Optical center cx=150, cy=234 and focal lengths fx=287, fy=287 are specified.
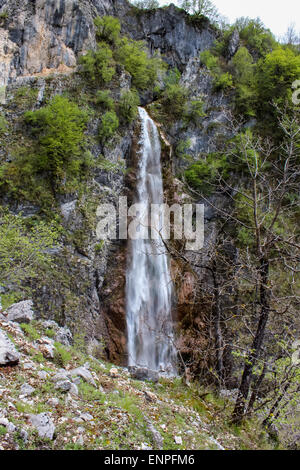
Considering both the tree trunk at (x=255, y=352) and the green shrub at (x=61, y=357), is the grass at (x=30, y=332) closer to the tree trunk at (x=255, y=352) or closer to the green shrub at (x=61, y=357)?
the green shrub at (x=61, y=357)

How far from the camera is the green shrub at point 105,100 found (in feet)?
44.8

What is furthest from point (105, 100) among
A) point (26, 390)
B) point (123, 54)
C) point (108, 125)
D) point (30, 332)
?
point (26, 390)

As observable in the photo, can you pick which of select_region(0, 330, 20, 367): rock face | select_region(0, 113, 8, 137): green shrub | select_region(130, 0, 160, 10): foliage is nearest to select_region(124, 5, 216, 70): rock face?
select_region(130, 0, 160, 10): foliage

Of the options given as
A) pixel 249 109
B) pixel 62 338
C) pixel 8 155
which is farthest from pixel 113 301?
pixel 249 109

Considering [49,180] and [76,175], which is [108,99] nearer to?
[76,175]

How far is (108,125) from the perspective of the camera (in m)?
13.2

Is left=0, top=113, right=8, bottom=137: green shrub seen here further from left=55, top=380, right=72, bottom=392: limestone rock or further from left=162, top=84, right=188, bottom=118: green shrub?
left=55, top=380, right=72, bottom=392: limestone rock

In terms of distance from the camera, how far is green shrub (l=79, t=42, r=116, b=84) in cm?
1435

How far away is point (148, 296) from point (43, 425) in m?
9.30

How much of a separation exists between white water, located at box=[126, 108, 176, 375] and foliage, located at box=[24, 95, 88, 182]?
381cm

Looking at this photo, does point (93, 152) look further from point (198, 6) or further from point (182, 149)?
point (198, 6)

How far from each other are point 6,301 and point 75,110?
8292mm

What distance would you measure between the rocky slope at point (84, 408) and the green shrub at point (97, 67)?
12.4 meters

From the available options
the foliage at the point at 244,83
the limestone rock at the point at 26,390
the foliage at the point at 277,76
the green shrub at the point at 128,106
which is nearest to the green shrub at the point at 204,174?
the foliage at the point at 244,83
